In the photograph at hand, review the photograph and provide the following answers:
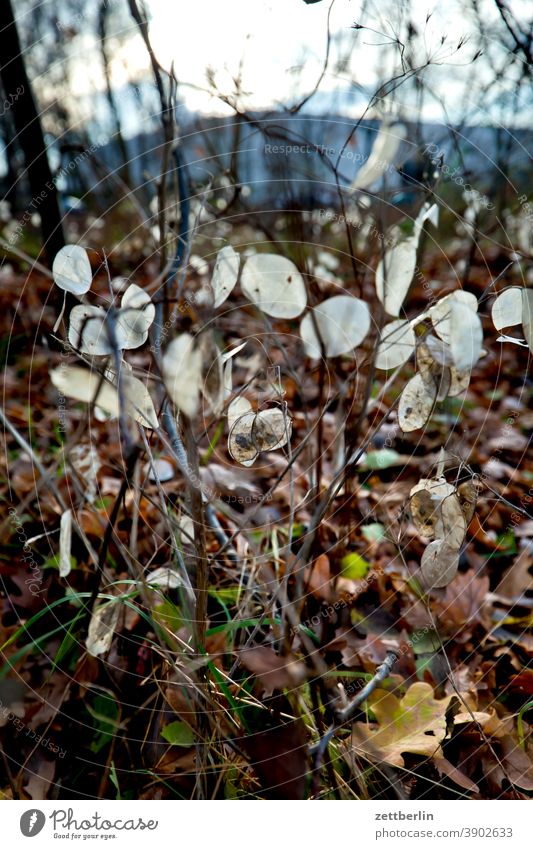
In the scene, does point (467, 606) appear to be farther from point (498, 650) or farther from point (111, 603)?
point (111, 603)

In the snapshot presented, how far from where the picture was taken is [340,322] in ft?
1.69

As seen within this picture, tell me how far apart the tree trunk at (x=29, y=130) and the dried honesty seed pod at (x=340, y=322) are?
50cm

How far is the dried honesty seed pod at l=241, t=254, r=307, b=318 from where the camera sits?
0.53m

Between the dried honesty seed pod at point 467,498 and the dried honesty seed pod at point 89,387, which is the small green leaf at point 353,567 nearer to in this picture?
the dried honesty seed pod at point 467,498

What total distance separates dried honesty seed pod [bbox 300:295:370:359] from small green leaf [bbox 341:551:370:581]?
1.13 ft

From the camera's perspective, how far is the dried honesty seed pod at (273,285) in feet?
1.75

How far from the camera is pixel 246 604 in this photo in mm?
618

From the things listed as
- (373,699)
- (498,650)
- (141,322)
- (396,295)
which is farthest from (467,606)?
(141,322)

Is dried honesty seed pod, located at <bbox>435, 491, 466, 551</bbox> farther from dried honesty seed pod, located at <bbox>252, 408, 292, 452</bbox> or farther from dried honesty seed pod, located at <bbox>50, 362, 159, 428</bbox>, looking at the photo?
dried honesty seed pod, located at <bbox>50, 362, 159, 428</bbox>

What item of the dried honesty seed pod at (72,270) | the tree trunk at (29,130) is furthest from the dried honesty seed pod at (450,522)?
the tree trunk at (29,130)

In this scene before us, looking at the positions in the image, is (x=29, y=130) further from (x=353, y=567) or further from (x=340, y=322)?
(x=353, y=567)

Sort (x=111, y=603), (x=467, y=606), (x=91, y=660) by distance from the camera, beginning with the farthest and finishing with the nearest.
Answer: (x=467, y=606) < (x=91, y=660) < (x=111, y=603)

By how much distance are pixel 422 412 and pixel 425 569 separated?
0.15m

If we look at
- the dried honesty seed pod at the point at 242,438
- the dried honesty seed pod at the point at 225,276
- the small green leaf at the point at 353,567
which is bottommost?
the small green leaf at the point at 353,567
